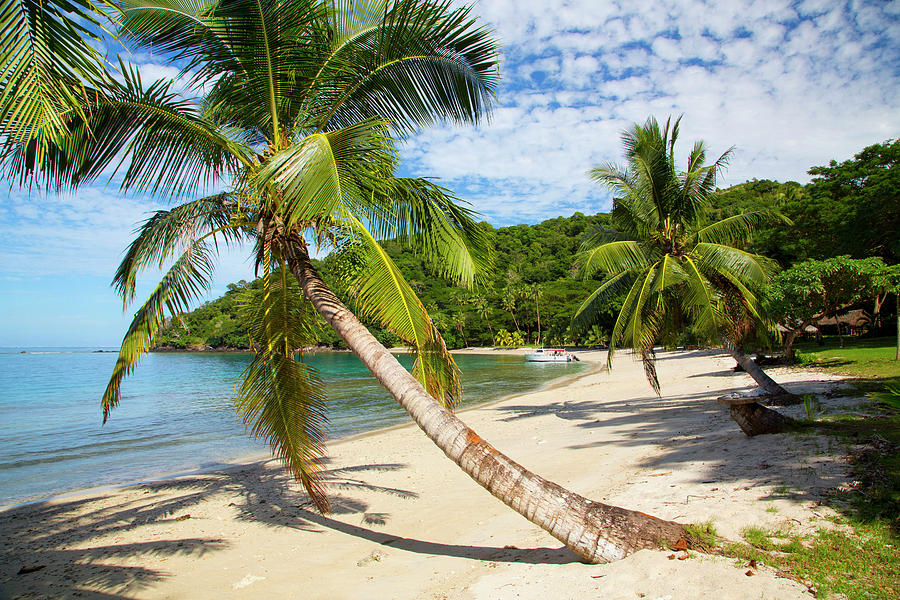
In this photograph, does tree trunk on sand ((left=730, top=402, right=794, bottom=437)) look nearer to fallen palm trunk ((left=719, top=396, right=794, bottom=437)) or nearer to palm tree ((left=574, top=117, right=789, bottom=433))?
fallen palm trunk ((left=719, top=396, right=794, bottom=437))

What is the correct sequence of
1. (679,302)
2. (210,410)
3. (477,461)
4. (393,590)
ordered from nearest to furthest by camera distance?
(477,461)
(393,590)
(679,302)
(210,410)

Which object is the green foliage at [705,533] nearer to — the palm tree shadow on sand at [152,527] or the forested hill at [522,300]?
the palm tree shadow on sand at [152,527]

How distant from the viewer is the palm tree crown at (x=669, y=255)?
9.37 metres

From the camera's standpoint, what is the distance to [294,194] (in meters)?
3.61

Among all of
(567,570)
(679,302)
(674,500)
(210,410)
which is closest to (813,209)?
(679,302)

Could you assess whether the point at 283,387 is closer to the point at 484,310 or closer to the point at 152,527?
the point at 152,527

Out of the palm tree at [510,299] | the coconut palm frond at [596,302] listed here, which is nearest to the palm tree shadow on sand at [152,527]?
the coconut palm frond at [596,302]

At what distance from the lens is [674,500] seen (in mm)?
4918

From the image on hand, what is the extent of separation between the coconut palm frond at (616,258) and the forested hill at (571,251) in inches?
43.8

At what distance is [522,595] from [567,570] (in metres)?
0.42

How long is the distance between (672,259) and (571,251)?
68.8 metres

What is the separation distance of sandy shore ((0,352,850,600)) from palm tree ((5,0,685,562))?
574 mm

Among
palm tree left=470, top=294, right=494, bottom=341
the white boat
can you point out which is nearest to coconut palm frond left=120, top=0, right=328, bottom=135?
the white boat

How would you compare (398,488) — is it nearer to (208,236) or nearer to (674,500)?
(674,500)
